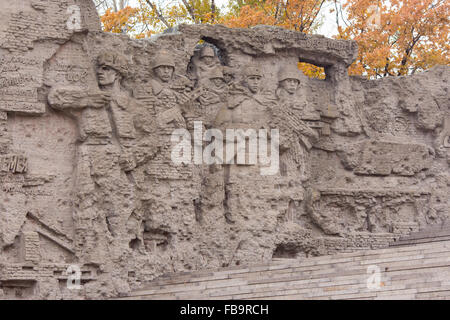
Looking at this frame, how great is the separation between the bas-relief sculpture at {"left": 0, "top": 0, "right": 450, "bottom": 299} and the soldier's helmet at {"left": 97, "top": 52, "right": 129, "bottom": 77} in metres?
0.02

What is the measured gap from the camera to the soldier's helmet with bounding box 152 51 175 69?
12.1 meters

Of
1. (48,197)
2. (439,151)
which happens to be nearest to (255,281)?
(48,197)

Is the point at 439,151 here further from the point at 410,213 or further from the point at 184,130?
the point at 184,130

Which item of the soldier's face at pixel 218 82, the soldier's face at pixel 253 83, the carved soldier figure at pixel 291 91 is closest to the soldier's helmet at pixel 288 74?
the carved soldier figure at pixel 291 91

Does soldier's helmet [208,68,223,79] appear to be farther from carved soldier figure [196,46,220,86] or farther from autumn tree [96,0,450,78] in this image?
autumn tree [96,0,450,78]

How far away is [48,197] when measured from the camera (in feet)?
36.2

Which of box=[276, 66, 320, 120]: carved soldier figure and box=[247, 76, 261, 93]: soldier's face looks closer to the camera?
box=[247, 76, 261, 93]: soldier's face

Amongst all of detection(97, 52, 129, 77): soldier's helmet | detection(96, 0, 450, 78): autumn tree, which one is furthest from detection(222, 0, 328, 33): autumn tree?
detection(97, 52, 129, 77): soldier's helmet

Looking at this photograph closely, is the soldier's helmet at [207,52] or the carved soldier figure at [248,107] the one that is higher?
the soldier's helmet at [207,52]

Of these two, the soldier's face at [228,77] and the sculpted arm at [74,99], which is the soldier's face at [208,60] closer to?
the soldier's face at [228,77]

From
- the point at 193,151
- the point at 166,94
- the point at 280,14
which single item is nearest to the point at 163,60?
the point at 166,94

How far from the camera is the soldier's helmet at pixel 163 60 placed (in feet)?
39.8

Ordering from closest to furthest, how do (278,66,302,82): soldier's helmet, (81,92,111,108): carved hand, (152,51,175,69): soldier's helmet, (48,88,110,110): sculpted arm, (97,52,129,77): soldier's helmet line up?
(48,88,110,110): sculpted arm < (81,92,111,108): carved hand < (97,52,129,77): soldier's helmet < (152,51,175,69): soldier's helmet < (278,66,302,82): soldier's helmet

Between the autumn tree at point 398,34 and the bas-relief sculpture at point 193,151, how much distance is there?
2984 mm
